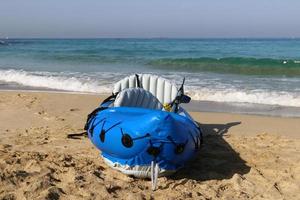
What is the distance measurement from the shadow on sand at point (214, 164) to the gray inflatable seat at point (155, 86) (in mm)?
889

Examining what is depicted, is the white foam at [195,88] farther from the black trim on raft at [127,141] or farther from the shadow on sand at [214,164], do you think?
the black trim on raft at [127,141]

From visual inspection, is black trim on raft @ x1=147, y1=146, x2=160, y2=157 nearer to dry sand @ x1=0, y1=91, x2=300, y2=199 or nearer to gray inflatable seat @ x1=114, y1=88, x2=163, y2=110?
dry sand @ x1=0, y1=91, x2=300, y2=199

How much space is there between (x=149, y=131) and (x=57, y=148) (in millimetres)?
2198

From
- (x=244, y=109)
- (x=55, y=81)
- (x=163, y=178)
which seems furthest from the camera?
(x=55, y=81)

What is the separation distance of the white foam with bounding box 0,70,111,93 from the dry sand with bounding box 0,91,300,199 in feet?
15.2

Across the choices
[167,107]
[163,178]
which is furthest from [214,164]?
[167,107]

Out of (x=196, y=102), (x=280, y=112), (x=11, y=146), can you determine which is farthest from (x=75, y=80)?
(x=11, y=146)

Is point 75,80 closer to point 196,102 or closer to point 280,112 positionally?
point 196,102

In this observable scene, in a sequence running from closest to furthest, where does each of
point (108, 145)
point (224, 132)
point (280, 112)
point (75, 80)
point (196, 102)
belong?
point (108, 145) → point (224, 132) → point (280, 112) → point (196, 102) → point (75, 80)

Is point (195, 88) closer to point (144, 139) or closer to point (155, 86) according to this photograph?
point (155, 86)

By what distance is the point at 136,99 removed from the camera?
6664 millimetres

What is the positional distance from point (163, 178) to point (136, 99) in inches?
66.0

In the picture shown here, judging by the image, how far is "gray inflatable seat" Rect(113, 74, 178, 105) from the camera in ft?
23.9

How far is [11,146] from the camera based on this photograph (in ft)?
21.5
